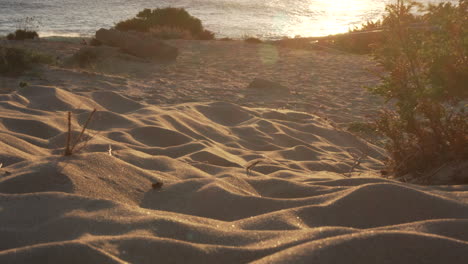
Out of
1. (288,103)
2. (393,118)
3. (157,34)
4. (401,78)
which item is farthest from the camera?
(157,34)

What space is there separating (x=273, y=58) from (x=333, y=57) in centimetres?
171

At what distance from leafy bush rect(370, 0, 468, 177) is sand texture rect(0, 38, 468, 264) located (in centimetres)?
51

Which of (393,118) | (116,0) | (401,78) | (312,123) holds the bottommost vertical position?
(312,123)

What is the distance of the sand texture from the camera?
1.47m

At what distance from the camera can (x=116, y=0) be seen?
4212cm

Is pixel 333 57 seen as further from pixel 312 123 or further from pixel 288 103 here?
pixel 312 123

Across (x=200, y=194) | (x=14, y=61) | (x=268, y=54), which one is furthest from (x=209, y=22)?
(x=200, y=194)

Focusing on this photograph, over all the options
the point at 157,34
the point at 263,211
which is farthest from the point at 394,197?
the point at 157,34

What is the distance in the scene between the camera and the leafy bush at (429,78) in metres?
3.00

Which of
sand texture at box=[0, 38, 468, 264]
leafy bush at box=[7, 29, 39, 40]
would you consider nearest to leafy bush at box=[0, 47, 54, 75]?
sand texture at box=[0, 38, 468, 264]

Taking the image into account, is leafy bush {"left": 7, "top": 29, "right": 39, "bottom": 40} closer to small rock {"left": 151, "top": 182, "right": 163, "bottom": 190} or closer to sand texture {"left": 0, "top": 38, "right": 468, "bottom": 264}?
sand texture {"left": 0, "top": 38, "right": 468, "bottom": 264}

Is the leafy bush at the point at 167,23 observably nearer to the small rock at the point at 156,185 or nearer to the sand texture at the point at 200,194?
the sand texture at the point at 200,194

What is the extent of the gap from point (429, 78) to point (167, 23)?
16647 millimetres

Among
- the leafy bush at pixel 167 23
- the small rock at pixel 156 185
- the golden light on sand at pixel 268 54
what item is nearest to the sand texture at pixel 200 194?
the small rock at pixel 156 185
